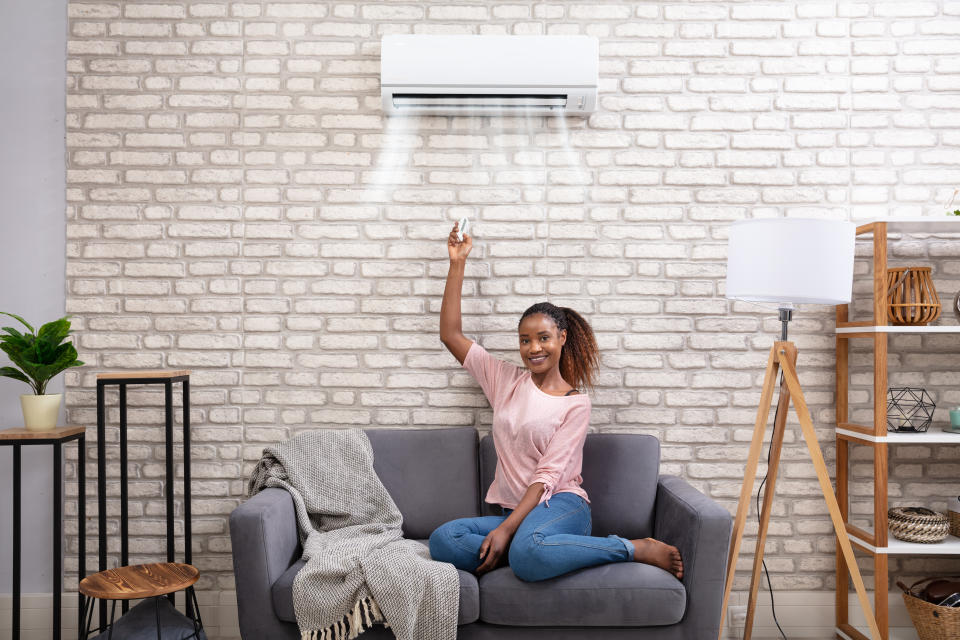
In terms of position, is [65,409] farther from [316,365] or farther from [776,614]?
[776,614]

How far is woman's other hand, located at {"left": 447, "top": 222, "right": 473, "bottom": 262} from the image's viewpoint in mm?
2471

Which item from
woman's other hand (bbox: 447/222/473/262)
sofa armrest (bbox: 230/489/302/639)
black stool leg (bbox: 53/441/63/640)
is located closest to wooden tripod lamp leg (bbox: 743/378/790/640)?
woman's other hand (bbox: 447/222/473/262)

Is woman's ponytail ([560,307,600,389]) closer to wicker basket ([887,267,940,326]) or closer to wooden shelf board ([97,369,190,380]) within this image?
wicker basket ([887,267,940,326])

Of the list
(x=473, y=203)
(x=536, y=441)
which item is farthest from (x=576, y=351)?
(x=473, y=203)

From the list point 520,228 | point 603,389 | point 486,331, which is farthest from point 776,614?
point 520,228

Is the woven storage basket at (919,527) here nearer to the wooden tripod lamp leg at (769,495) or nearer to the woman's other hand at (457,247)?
the wooden tripod lamp leg at (769,495)

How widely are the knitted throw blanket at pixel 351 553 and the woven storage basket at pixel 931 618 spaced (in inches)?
68.7

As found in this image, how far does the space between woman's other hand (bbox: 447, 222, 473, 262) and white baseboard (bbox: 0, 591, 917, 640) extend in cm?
162

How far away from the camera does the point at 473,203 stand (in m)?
2.63

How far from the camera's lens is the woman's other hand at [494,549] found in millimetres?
1997

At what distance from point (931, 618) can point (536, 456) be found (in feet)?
5.07

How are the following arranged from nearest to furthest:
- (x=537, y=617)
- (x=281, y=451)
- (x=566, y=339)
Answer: (x=537, y=617)
(x=281, y=451)
(x=566, y=339)

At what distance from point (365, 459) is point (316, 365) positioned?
1.55ft

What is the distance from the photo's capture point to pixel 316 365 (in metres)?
2.61
